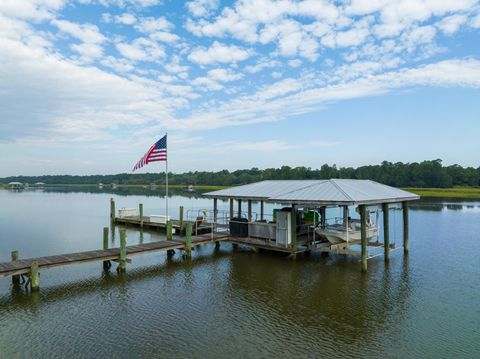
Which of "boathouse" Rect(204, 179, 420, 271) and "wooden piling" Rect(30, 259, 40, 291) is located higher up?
"boathouse" Rect(204, 179, 420, 271)

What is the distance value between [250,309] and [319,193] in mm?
7877

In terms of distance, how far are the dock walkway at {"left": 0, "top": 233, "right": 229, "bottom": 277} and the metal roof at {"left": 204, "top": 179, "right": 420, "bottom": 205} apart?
3.22 metres

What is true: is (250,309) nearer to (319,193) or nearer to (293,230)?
(293,230)

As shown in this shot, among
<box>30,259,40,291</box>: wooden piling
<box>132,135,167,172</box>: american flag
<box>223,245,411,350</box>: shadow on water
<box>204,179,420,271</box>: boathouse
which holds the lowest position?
<box>223,245,411,350</box>: shadow on water

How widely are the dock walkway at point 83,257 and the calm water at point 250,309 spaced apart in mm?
792

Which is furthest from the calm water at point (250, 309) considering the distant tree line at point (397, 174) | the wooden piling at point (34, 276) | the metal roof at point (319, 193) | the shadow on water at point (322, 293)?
the distant tree line at point (397, 174)

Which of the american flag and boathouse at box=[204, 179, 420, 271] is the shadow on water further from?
the american flag

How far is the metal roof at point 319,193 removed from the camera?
1722 centimetres

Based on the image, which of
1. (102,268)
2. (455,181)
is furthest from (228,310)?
(455,181)

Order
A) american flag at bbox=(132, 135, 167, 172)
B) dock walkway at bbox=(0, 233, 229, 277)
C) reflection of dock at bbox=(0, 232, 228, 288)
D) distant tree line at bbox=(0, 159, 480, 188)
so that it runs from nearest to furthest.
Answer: reflection of dock at bbox=(0, 232, 228, 288) < dock walkway at bbox=(0, 233, 229, 277) < american flag at bbox=(132, 135, 167, 172) < distant tree line at bbox=(0, 159, 480, 188)

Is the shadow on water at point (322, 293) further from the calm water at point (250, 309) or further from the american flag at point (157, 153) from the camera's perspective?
the american flag at point (157, 153)

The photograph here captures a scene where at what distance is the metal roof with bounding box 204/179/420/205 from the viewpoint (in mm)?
17219

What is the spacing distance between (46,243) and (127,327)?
17.6 m

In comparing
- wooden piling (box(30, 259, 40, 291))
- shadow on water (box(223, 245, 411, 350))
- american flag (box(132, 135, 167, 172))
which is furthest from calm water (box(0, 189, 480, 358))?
american flag (box(132, 135, 167, 172))
